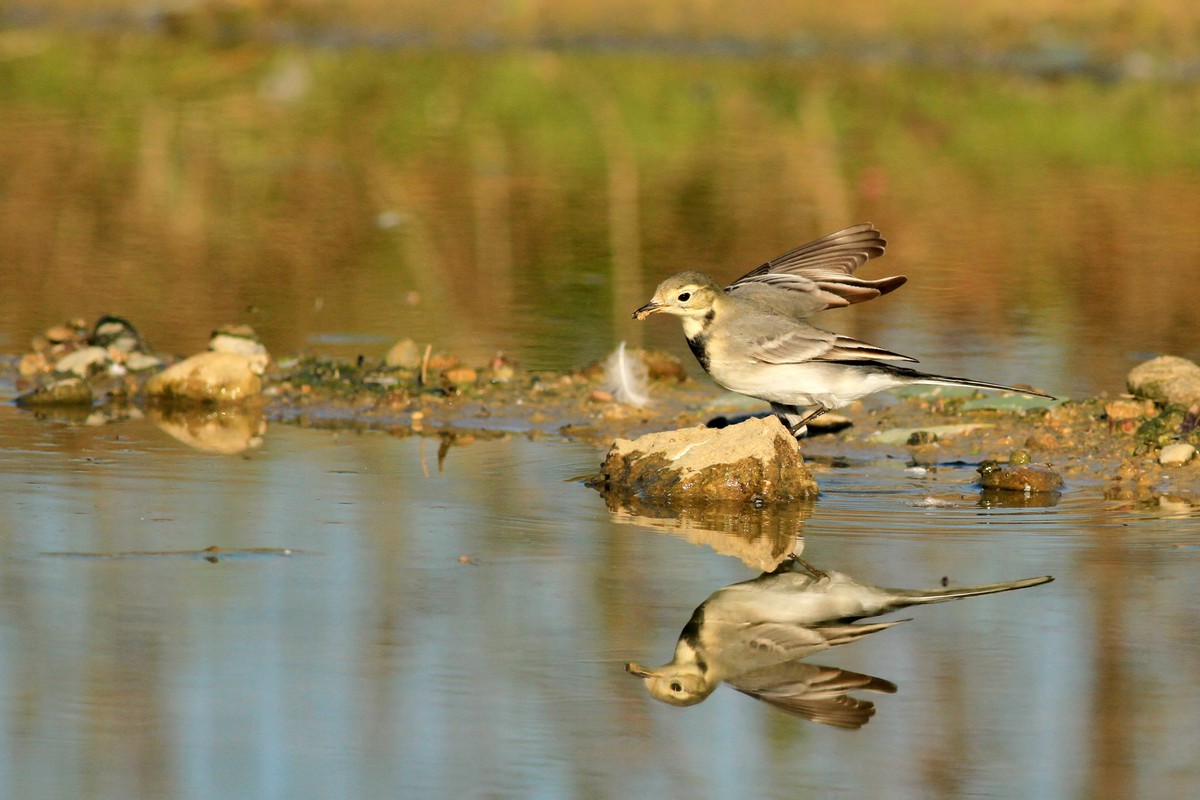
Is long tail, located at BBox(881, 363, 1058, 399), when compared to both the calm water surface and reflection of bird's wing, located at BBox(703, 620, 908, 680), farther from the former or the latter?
reflection of bird's wing, located at BBox(703, 620, 908, 680)

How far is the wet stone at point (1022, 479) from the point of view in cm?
732

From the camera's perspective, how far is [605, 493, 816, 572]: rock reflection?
6.43 meters

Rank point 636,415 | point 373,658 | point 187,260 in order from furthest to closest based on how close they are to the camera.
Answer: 1. point 187,260
2. point 636,415
3. point 373,658

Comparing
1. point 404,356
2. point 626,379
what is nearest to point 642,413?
point 626,379

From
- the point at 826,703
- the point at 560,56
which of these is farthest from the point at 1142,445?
the point at 560,56

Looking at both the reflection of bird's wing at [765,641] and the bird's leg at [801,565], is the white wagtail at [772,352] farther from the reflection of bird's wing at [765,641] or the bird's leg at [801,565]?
the reflection of bird's wing at [765,641]

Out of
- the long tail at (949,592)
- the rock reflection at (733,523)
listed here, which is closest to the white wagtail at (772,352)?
the rock reflection at (733,523)

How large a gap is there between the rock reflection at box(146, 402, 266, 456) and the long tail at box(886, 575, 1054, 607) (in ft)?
10.2

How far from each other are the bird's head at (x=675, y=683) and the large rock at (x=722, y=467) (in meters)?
2.03

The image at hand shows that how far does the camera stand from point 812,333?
24.8 ft

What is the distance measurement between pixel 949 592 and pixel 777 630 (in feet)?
2.24

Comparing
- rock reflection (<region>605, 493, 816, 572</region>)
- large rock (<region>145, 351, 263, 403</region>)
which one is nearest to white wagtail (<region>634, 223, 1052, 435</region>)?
rock reflection (<region>605, 493, 816, 572</region>)

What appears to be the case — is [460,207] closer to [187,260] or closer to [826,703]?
[187,260]

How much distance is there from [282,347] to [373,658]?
492cm
